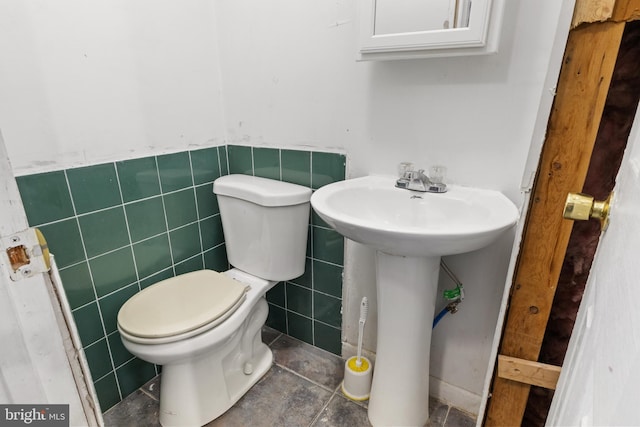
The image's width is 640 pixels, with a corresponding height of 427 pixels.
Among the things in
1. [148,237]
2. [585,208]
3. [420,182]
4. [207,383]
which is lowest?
[207,383]

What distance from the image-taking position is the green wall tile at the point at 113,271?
114cm

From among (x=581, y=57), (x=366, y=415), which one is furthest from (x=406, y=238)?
(x=366, y=415)

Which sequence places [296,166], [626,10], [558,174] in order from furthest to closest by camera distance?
[296,166], [558,174], [626,10]

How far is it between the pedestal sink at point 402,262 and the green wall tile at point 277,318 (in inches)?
23.1

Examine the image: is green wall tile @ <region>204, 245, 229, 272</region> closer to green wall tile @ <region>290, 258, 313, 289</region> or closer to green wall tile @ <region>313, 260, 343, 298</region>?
green wall tile @ <region>290, 258, 313, 289</region>

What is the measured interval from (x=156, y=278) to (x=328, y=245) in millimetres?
701

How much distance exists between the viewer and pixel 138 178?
1210mm

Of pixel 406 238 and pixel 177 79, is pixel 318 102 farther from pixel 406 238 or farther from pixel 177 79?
pixel 406 238

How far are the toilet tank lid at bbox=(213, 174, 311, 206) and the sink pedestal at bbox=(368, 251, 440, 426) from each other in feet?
1.35

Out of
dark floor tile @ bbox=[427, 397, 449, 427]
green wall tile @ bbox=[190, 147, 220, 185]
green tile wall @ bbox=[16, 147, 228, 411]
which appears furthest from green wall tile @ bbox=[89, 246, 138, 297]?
dark floor tile @ bbox=[427, 397, 449, 427]

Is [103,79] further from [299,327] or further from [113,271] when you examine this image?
[299,327]

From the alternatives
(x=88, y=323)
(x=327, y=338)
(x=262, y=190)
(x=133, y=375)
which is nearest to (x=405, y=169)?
(x=262, y=190)

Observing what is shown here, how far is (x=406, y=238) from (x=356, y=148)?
55 centimetres

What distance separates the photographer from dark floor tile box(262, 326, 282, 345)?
1.62 metres
